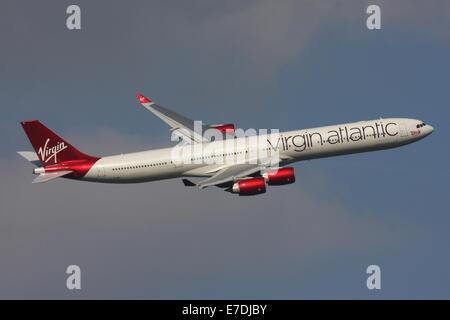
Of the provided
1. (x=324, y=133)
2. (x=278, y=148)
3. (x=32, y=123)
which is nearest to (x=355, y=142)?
(x=324, y=133)

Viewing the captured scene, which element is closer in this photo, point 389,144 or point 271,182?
point 271,182

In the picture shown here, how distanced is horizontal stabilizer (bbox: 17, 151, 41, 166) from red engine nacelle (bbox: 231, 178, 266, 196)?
28.4 metres

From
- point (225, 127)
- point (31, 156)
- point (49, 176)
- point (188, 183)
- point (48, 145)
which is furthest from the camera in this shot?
point (225, 127)

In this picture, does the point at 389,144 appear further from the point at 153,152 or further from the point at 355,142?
the point at 153,152

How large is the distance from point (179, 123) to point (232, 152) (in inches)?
419

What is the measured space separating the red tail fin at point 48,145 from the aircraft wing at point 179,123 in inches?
500

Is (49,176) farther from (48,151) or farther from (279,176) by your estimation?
(279,176)

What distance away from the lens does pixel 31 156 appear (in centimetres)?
10619

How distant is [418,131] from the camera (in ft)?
361

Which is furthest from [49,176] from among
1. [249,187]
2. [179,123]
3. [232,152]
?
[249,187]

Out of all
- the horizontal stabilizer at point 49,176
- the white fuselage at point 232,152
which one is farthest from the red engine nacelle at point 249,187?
the horizontal stabilizer at point 49,176

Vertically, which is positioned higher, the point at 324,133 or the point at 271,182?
the point at 324,133

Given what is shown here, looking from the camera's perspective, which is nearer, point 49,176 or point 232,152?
point 49,176

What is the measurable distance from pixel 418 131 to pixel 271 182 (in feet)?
80.0
